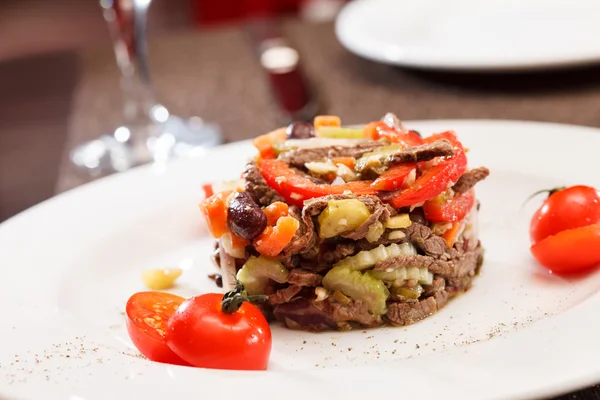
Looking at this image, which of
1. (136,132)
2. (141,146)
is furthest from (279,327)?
(136,132)

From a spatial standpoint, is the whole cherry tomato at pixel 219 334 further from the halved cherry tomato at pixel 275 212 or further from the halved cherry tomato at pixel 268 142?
the halved cherry tomato at pixel 268 142

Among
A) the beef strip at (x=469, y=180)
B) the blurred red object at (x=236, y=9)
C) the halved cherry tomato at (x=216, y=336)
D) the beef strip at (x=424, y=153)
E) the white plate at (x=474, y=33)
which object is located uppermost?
the beef strip at (x=424, y=153)

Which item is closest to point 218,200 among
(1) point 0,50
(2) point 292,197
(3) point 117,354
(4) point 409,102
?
(2) point 292,197

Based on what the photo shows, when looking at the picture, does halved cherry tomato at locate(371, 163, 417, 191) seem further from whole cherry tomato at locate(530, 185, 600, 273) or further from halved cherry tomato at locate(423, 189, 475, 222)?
whole cherry tomato at locate(530, 185, 600, 273)

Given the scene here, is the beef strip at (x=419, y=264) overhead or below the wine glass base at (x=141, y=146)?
overhead

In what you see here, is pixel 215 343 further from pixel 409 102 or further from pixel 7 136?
pixel 7 136

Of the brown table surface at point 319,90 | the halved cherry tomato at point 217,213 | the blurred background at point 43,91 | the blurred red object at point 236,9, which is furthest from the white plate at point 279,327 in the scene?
the blurred red object at point 236,9

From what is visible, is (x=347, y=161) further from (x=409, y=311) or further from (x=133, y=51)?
(x=133, y=51)
